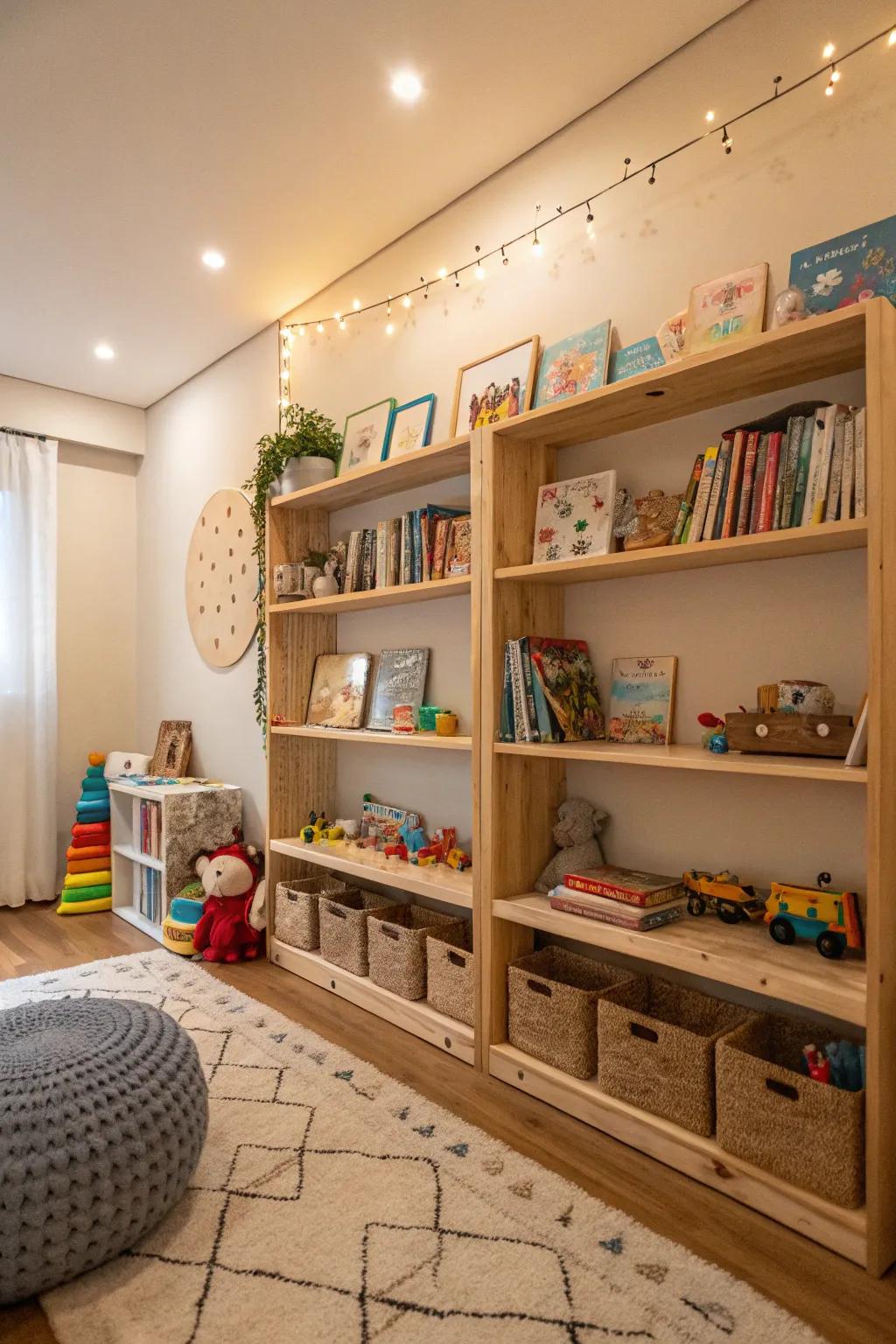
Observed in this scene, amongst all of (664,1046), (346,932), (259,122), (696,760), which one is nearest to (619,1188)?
Result: (664,1046)

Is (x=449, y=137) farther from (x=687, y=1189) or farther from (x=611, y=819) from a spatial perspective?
(x=687, y=1189)

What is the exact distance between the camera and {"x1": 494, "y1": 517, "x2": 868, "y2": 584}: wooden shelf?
158 cm

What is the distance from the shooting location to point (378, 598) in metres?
2.68

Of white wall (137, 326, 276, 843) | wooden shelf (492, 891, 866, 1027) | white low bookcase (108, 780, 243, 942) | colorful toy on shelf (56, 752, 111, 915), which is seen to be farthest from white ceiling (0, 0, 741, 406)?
colorful toy on shelf (56, 752, 111, 915)

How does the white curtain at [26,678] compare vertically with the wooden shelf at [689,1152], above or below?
above

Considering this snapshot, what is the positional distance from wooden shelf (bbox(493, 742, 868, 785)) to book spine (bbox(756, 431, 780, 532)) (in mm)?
477

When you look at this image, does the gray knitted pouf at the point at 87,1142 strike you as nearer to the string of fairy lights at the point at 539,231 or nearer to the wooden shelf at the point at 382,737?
the wooden shelf at the point at 382,737

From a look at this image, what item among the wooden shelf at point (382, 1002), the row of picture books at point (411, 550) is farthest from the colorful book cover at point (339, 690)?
the wooden shelf at point (382, 1002)

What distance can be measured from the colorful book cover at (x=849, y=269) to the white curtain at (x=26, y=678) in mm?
3732

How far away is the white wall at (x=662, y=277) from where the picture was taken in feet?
5.87

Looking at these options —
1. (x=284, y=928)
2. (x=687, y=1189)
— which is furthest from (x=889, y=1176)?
(x=284, y=928)

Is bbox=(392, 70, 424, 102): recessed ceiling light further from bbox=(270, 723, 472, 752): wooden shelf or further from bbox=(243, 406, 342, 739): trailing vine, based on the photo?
bbox=(270, 723, 472, 752): wooden shelf

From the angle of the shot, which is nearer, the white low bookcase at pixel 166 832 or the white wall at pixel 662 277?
the white wall at pixel 662 277

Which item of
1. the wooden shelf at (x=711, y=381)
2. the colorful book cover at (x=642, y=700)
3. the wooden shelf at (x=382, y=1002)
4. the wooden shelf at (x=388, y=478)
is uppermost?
the wooden shelf at (x=711, y=381)
